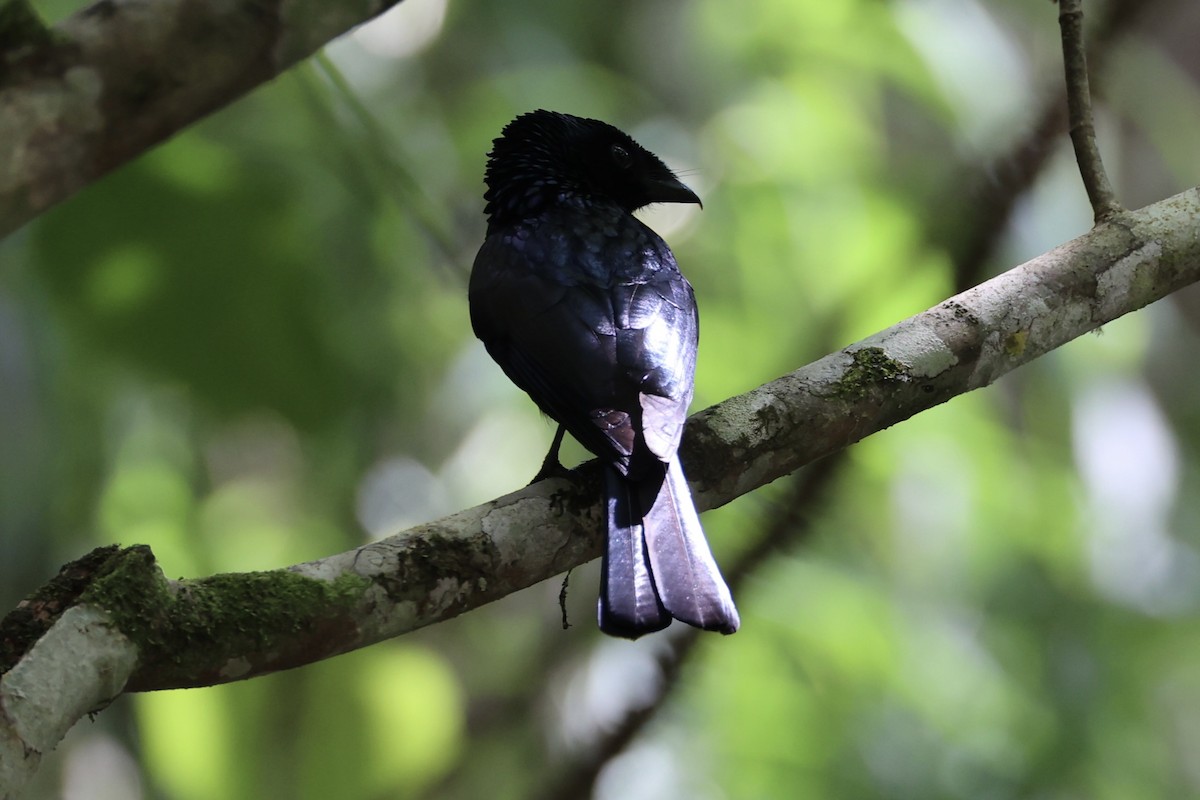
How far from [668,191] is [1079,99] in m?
1.39

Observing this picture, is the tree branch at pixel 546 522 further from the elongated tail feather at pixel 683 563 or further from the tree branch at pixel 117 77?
the tree branch at pixel 117 77

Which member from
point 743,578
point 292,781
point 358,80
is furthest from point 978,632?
point 358,80

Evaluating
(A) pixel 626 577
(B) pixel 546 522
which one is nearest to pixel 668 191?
(B) pixel 546 522

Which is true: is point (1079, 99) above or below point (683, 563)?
above

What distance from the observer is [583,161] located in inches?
161

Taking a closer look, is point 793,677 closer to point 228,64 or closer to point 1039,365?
point 1039,365

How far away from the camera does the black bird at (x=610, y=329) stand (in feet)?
7.75

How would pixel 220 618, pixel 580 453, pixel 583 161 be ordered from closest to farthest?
pixel 220 618 → pixel 583 161 → pixel 580 453

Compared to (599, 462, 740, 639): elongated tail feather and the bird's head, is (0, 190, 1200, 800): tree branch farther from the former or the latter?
the bird's head

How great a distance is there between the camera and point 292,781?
4027mm

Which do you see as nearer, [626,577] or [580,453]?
[626,577]

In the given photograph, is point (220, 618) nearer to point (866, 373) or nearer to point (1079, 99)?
point (866, 373)

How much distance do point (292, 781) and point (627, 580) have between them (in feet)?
7.36

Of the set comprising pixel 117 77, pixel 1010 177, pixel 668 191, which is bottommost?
pixel 1010 177
